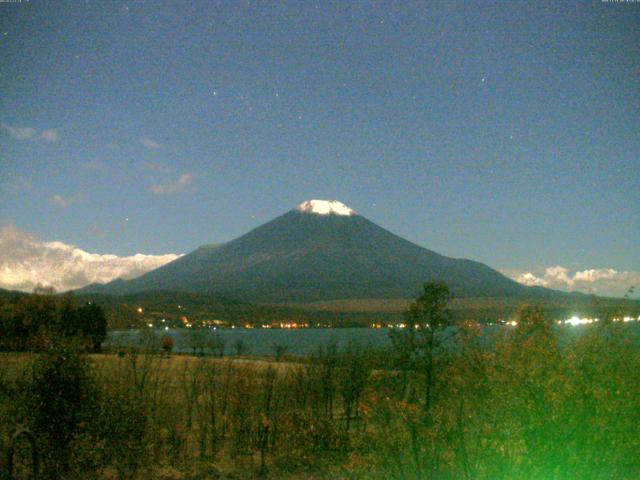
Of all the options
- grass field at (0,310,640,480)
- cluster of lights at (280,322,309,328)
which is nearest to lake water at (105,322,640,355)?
grass field at (0,310,640,480)

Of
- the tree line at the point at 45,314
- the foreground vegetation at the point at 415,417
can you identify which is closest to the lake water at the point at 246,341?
the tree line at the point at 45,314

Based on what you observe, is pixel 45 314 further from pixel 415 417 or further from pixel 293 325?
pixel 293 325

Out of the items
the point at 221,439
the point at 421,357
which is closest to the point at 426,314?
the point at 421,357

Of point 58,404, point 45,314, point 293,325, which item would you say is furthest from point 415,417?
point 293,325

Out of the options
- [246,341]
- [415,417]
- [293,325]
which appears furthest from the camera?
[293,325]

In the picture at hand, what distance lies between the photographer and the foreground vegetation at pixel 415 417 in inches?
183

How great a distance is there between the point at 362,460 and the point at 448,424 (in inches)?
50.0

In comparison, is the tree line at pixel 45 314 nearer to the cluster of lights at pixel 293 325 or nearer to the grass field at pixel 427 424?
the grass field at pixel 427 424

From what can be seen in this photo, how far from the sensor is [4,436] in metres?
9.17

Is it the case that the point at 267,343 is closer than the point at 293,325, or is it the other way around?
the point at 267,343

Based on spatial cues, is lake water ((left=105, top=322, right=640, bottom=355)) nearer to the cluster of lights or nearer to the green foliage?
the cluster of lights

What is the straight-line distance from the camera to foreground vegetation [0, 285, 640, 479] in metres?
4.66

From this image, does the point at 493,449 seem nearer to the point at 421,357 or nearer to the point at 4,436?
the point at 4,436

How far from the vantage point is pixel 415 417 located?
18.7 feet
